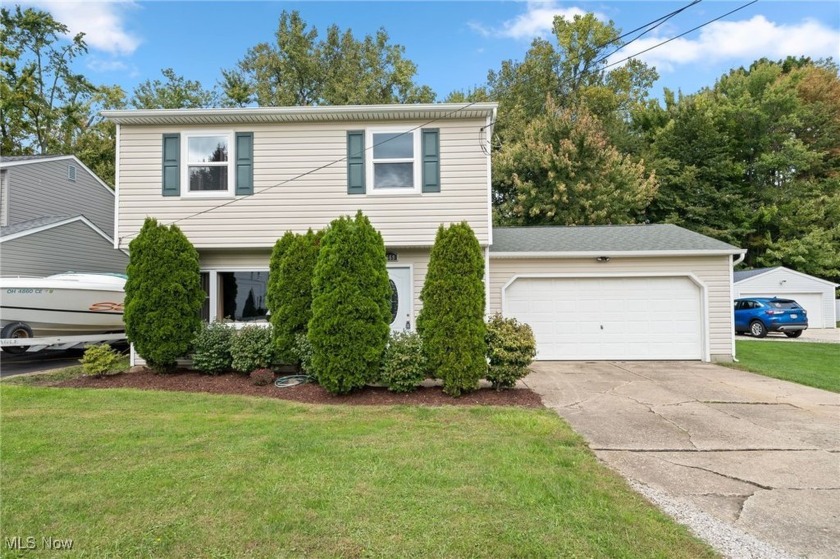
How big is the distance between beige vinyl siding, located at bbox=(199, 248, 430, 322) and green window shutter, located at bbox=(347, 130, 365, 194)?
1.55 m

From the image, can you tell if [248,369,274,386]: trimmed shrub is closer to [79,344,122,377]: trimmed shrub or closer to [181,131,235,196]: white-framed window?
[79,344,122,377]: trimmed shrub

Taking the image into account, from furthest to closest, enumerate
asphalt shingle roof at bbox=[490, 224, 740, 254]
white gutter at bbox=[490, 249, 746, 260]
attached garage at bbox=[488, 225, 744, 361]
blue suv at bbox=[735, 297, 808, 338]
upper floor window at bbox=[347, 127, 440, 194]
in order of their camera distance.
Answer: blue suv at bbox=[735, 297, 808, 338] → asphalt shingle roof at bbox=[490, 224, 740, 254] → attached garage at bbox=[488, 225, 744, 361] → white gutter at bbox=[490, 249, 746, 260] → upper floor window at bbox=[347, 127, 440, 194]

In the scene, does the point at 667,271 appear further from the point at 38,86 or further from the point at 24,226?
the point at 38,86

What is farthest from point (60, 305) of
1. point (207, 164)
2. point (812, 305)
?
point (812, 305)

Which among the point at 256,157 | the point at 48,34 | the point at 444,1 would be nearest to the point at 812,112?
the point at 444,1

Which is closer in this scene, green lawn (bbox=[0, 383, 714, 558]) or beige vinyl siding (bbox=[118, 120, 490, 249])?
green lawn (bbox=[0, 383, 714, 558])

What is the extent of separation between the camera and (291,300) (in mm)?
7543

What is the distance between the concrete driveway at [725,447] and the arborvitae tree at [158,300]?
6.15m

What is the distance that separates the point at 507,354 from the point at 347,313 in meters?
2.36

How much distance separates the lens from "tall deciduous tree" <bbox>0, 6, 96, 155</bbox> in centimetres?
2106

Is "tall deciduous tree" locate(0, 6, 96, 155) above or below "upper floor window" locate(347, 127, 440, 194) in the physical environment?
above

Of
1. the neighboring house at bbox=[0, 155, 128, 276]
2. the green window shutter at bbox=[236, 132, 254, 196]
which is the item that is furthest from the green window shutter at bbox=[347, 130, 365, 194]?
the neighboring house at bbox=[0, 155, 128, 276]

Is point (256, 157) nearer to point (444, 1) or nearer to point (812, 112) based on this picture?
point (444, 1)

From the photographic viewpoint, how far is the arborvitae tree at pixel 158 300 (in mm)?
7793
